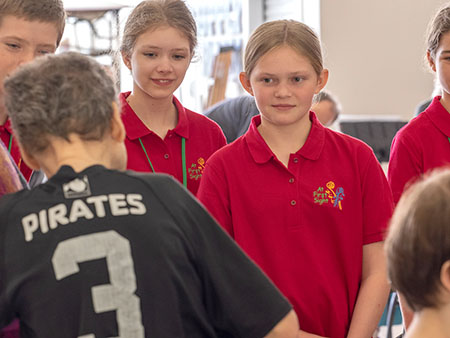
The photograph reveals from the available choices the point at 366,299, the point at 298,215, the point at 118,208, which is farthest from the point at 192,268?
the point at 366,299

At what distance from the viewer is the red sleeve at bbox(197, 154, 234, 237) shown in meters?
1.83

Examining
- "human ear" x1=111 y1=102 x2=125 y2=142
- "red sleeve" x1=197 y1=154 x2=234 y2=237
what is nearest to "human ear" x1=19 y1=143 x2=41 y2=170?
"human ear" x1=111 y1=102 x2=125 y2=142

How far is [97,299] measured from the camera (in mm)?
1154

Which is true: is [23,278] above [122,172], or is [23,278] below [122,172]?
below

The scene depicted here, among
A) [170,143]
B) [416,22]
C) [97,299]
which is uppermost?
[416,22]

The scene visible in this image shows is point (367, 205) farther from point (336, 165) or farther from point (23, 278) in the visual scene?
point (23, 278)

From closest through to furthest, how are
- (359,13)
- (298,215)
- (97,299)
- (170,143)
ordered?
(97,299) < (298,215) < (170,143) < (359,13)

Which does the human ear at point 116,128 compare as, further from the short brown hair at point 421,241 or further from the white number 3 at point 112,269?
the short brown hair at point 421,241

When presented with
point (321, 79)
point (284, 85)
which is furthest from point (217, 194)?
point (321, 79)

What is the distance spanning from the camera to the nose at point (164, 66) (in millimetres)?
2035

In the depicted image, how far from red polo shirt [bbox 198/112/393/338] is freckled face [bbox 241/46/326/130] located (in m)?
0.09

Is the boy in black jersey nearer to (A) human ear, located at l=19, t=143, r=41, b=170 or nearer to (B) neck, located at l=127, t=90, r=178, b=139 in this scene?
(A) human ear, located at l=19, t=143, r=41, b=170

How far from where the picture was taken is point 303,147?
1.88 metres

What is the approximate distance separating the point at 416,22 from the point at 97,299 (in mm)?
5174
